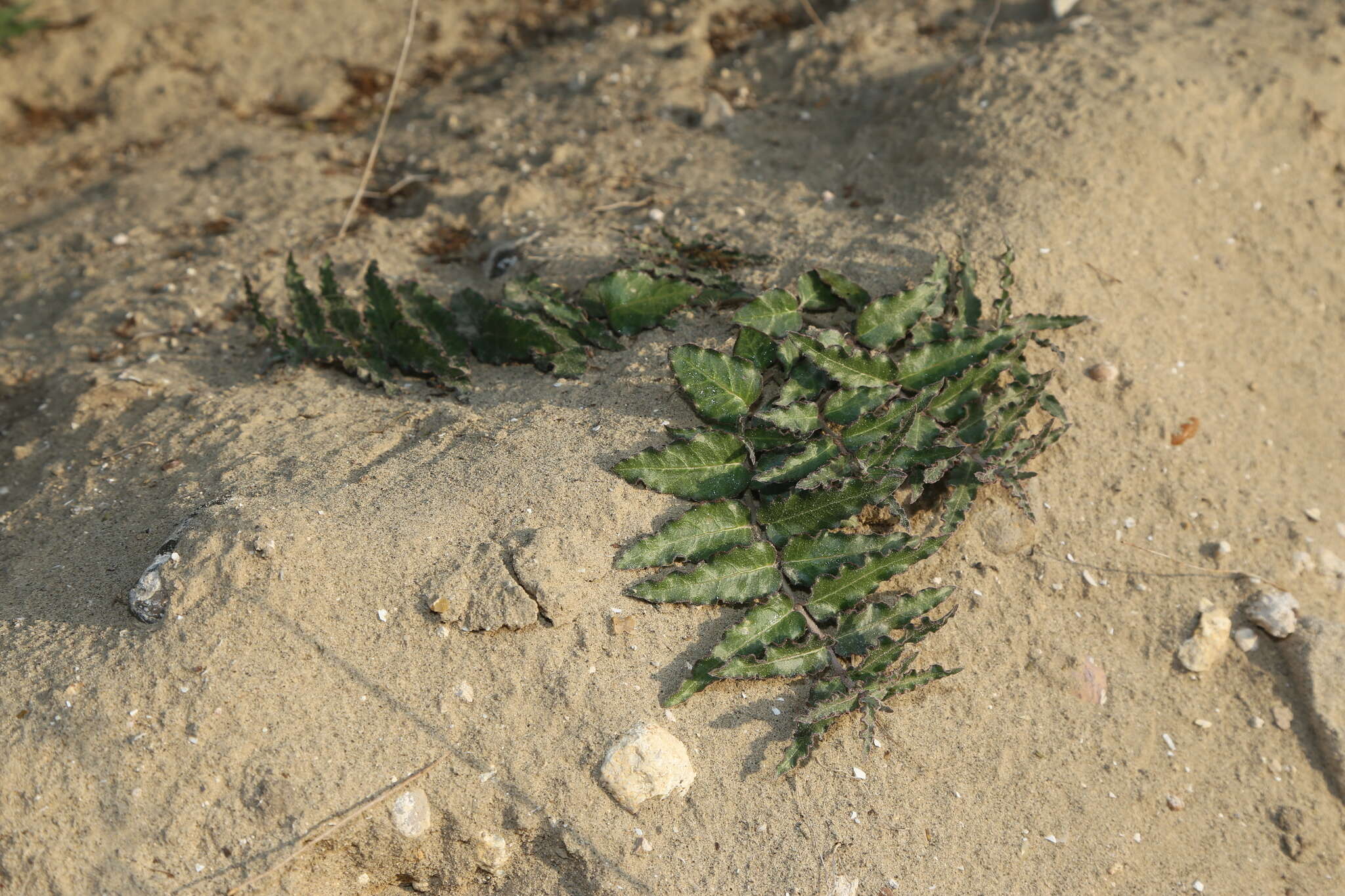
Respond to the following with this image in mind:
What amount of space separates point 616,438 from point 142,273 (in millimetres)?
2171

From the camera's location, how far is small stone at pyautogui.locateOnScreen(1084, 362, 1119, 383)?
10.1 ft

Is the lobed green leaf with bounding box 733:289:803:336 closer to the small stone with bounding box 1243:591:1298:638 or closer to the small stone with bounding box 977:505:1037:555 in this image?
the small stone with bounding box 977:505:1037:555

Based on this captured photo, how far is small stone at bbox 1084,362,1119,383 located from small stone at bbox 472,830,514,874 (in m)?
2.15

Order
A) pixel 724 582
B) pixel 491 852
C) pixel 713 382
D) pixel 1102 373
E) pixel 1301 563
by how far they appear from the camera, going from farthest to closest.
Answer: pixel 1102 373 → pixel 1301 563 → pixel 713 382 → pixel 724 582 → pixel 491 852

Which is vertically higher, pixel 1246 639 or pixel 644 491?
pixel 644 491

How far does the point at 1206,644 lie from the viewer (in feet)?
9.09

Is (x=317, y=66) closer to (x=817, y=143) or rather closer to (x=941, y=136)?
(x=817, y=143)

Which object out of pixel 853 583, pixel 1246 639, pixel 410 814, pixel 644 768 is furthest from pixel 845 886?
pixel 1246 639

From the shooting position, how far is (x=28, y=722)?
2.25 meters

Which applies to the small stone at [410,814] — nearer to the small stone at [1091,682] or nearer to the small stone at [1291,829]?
the small stone at [1091,682]

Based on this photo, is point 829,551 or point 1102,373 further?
point 1102,373

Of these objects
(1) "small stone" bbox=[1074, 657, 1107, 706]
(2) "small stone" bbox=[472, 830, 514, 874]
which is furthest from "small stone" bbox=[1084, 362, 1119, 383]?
(2) "small stone" bbox=[472, 830, 514, 874]

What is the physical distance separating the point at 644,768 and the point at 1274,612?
185 centimetres

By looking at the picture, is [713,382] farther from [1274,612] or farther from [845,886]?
[1274,612]
